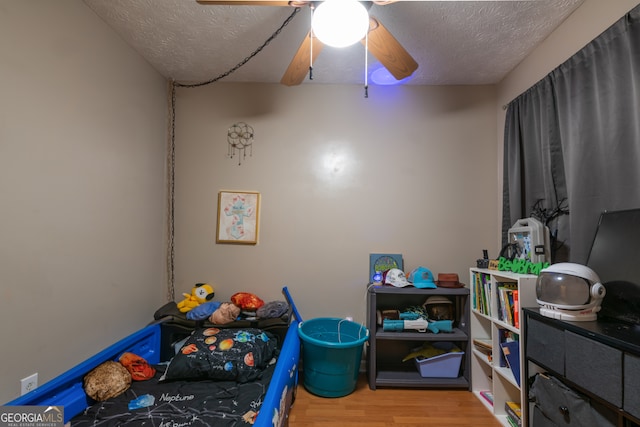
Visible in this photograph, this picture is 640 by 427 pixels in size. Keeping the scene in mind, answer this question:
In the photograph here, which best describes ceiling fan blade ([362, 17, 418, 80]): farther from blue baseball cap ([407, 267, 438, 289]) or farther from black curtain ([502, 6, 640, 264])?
blue baseball cap ([407, 267, 438, 289])

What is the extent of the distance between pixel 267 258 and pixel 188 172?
1.02 meters

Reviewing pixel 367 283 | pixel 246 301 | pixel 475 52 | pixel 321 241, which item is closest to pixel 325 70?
pixel 475 52

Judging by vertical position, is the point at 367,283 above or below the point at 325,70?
below

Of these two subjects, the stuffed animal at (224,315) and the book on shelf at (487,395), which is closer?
the book on shelf at (487,395)

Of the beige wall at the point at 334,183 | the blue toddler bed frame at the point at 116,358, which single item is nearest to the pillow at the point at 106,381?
the blue toddler bed frame at the point at 116,358

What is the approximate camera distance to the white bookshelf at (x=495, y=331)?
5.40 ft

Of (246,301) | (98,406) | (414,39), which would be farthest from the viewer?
Answer: (246,301)

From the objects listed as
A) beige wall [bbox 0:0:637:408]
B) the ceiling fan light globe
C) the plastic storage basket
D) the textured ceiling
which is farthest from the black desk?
the textured ceiling

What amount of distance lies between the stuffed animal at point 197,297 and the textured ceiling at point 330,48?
70.0 inches

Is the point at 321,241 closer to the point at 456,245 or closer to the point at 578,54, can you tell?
the point at 456,245

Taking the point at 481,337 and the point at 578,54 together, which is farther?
the point at 481,337

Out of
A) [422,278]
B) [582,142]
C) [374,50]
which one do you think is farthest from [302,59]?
[422,278]

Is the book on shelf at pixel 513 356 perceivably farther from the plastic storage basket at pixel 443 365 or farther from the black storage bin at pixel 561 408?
the plastic storage basket at pixel 443 365

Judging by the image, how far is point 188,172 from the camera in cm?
Result: 259
